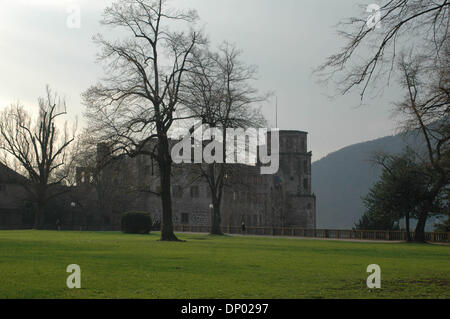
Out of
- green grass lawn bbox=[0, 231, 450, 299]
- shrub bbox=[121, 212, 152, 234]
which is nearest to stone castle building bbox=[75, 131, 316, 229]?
shrub bbox=[121, 212, 152, 234]

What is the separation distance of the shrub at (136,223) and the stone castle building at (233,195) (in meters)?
2.44

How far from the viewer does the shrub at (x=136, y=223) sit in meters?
57.8

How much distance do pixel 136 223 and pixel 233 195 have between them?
40.7 meters

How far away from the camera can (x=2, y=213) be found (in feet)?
256

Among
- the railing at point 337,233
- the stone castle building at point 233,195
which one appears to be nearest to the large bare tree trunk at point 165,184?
the stone castle building at point 233,195

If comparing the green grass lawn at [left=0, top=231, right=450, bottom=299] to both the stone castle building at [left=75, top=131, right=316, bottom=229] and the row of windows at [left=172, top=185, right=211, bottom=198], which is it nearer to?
the stone castle building at [left=75, top=131, right=316, bottom=229]

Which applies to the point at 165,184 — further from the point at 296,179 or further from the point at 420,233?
the point at 296,179

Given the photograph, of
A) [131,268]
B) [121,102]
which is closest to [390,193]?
[121,102]

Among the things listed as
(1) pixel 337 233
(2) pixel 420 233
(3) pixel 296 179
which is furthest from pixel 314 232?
(3) pixel 296 179

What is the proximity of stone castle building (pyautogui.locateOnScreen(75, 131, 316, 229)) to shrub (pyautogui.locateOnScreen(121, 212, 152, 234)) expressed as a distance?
244 cm

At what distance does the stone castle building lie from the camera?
78056 mm

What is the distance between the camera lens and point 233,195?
97.3 m

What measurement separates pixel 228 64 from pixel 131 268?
40.6 meters
